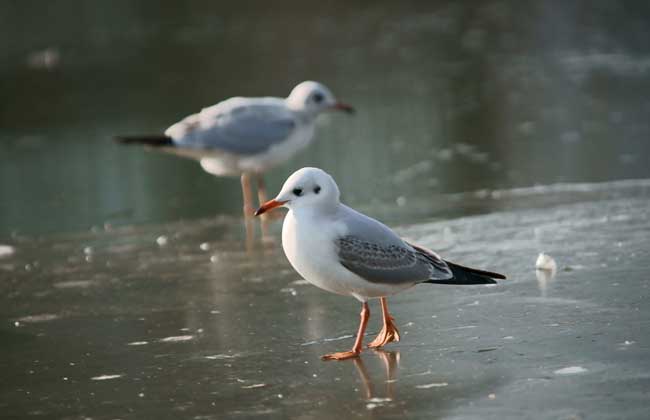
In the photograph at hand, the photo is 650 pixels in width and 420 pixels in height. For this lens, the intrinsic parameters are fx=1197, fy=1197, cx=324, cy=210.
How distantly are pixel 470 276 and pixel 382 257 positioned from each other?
41 cm

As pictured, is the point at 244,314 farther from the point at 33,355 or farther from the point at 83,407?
the point at 83,407

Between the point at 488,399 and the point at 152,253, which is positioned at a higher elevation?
the point at 152,253

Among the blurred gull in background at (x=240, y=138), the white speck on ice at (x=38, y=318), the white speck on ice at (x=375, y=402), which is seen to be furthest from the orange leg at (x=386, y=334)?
the blurred gull in background at (x=240, y=138)

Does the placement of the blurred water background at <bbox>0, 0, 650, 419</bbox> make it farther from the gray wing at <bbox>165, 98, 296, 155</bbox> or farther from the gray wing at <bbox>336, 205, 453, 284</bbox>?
the gray wing at <bbox>165, 98, 296, 155</bbox>

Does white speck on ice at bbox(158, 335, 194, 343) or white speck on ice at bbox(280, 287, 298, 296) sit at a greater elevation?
white speck on ice at bbox(280, 287, 298, 296)

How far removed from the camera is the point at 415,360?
514cm

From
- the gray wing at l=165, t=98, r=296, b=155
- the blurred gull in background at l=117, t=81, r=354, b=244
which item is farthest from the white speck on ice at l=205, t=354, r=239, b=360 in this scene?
the gray wing at l=165, t=98, r=296, b=155

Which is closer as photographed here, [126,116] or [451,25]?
[126,116]

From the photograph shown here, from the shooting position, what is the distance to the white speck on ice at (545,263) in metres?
6.56

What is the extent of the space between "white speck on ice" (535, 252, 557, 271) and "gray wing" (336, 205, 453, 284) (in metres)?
1.16

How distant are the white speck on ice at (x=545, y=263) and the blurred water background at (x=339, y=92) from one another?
227cm

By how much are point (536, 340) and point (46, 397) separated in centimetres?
212

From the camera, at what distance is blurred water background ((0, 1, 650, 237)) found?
10594mm

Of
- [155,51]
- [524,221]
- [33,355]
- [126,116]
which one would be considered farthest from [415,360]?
[155,51]
